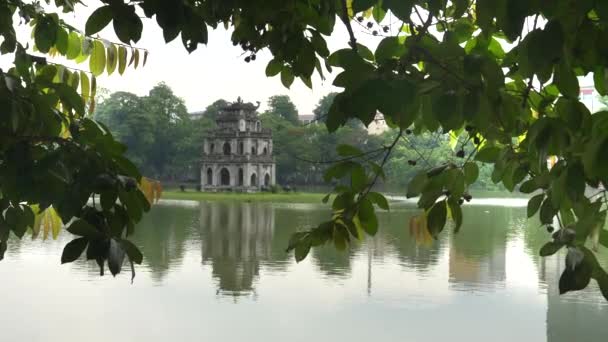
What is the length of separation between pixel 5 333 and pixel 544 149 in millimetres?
3322

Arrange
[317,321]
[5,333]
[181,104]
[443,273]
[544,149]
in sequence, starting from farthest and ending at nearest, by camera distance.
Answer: [181,104]
[443,273]
[317,321]
[5,333]
[544,149]

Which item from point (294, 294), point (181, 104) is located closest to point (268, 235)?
point (294, 294)

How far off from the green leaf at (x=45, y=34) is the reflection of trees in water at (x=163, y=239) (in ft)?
13.4

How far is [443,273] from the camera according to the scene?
5.33 meters

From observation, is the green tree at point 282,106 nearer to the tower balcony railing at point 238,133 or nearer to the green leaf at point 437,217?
the tower balcony railing at point 238,133

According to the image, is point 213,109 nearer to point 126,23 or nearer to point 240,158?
point 240,158

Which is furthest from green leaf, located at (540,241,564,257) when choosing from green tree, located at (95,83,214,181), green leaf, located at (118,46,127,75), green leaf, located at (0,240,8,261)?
green tree, located at (95,83,214,181)

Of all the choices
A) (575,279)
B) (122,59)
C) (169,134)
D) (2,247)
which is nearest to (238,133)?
(169,134)

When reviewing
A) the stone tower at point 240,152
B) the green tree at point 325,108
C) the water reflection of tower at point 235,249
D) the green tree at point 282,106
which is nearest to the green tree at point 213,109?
the green tree at point 282,106

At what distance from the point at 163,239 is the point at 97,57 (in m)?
6.36

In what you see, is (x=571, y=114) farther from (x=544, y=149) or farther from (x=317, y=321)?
(x=317, y=321)

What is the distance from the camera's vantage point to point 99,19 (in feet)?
2.36

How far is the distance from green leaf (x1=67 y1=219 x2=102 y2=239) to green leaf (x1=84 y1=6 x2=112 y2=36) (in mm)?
193

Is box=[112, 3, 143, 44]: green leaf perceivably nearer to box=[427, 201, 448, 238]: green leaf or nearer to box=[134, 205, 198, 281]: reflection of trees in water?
box=[427, 201, 448, 238]: green leaf
